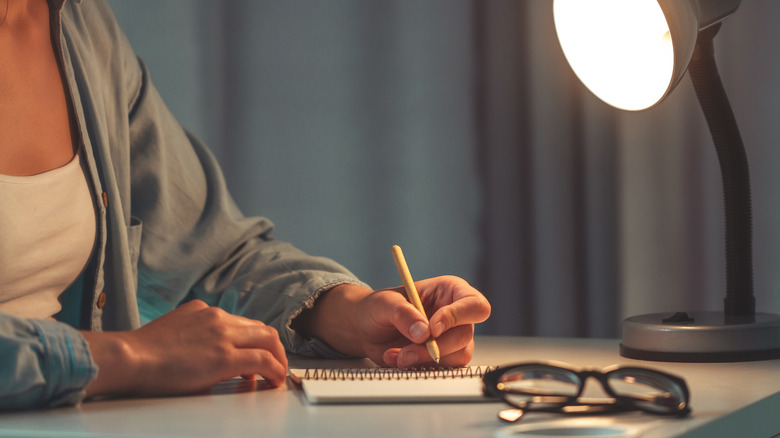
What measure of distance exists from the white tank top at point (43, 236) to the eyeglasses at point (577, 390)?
1.75 feet

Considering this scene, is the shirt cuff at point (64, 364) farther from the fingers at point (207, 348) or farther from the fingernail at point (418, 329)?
the fingernail at point (418, 329)

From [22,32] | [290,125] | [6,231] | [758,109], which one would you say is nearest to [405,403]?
[6,231]

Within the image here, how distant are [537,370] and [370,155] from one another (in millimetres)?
1345

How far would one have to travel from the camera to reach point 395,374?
67 cm

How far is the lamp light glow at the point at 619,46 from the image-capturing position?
869 millimetres

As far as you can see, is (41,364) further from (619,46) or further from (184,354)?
(619,46)

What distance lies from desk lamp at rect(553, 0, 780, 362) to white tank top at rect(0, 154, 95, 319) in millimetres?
568

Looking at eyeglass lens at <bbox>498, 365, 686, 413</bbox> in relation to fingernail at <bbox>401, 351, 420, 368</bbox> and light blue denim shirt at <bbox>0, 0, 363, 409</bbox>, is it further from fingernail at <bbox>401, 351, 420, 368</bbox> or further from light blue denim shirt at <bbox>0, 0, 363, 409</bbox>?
light blue denim shirt at <bbox>0, 0, 363, 409</bbox>

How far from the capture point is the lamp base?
814 mm

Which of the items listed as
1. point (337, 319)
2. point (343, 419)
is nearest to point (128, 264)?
point (337, 319)

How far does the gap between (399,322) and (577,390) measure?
272mm

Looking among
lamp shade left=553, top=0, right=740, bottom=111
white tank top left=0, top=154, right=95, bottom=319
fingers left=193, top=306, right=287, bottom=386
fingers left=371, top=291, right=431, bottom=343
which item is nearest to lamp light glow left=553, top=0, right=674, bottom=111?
lamp shade left=553, top=0, right=740, bottom=111

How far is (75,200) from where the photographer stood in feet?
2.95

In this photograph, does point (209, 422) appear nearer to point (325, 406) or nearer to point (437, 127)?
point (325, 406)
